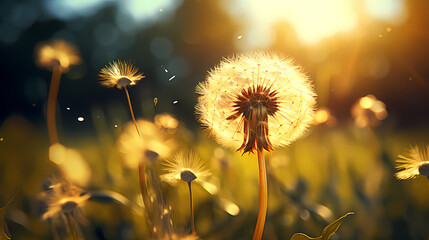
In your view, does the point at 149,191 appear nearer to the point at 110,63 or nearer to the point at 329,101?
the point at 110,63

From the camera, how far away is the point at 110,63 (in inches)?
27.2

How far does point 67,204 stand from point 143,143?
189mm

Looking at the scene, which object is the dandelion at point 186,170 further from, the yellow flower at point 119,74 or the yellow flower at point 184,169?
the yellow flower at point 119,74

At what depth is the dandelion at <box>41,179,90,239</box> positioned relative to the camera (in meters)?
0.64

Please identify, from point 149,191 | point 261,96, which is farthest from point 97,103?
point 261,96

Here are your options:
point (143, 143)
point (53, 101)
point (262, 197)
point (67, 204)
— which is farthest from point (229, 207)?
point (53, 101)

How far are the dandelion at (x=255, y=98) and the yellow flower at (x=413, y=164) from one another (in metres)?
0.19

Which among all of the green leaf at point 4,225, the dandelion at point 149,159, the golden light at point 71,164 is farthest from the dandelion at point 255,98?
the green leaf at point 4,225

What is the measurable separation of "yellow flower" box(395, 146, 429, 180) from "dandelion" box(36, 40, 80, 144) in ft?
2.38

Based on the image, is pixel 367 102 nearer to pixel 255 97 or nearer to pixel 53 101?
pixel 255 97

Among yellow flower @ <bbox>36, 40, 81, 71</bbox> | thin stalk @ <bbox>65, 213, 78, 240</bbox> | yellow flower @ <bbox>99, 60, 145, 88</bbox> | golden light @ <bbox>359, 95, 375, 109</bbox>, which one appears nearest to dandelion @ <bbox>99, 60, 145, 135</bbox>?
yellow flower @ <bbox>99, 60, 145, 88</bbox>

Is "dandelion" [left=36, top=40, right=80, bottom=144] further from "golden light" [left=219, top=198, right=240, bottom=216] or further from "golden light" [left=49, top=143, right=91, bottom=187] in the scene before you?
"golden light" [left=219, top=198, right=240, bottom=216]

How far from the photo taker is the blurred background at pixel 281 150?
2.13 ft

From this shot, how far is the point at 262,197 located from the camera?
0.59 meters
